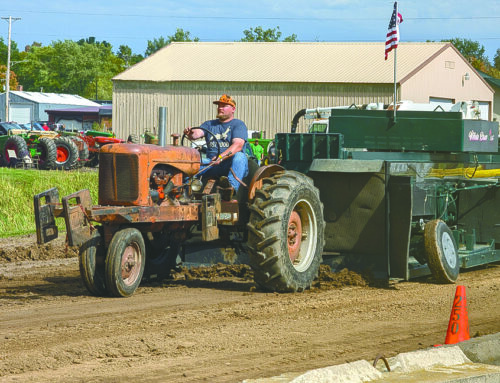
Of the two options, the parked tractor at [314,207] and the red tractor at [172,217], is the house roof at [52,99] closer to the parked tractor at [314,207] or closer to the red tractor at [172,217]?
the parked tractor at [314,207]

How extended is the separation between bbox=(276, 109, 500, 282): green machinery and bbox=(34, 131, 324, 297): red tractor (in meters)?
0.62

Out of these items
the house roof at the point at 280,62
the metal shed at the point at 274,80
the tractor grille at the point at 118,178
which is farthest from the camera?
the house roof at the point at 280,62

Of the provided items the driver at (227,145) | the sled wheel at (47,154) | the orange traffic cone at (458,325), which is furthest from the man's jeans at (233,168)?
the sled wheel at (47,154)

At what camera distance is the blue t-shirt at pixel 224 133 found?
31.6 feet

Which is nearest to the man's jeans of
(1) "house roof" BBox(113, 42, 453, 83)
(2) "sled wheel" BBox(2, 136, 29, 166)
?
(2) "sled wheel" BBox(2, 136, 29, 166)

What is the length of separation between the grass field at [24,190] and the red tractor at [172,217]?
22.7ft

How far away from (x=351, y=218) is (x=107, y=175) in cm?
295

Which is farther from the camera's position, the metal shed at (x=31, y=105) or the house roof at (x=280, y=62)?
the metal shed at (x=31, y=105)

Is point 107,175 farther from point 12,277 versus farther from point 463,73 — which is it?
point 463,73

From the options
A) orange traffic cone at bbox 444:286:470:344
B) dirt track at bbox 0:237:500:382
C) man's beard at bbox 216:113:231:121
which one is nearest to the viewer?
dirt track at bbox 0:237:500:382

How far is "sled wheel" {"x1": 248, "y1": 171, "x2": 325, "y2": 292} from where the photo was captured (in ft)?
29.6

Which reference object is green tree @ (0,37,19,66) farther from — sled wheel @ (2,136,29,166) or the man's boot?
the man's boot

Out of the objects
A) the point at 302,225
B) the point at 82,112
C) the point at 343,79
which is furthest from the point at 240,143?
the point at 82,112

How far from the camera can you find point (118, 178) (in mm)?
8797
